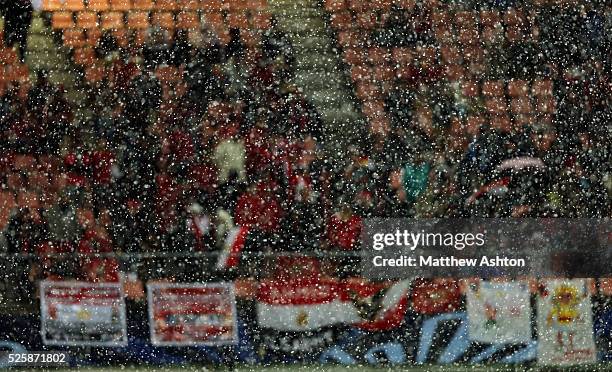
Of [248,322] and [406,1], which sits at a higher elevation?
[406,1]

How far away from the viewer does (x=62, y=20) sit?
1.29m

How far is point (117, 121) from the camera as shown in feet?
4.20

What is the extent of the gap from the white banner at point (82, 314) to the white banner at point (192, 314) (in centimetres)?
7

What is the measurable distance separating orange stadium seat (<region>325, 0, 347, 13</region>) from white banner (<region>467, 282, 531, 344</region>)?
24.2 inches

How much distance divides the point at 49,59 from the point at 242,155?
424 millimetres

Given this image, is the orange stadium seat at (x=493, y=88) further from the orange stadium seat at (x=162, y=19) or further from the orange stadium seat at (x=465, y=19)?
the orange stadium seat at (x=162, y=19)

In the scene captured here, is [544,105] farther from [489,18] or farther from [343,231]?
[343,231]

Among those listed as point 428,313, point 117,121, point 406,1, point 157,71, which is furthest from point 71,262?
point 406,1

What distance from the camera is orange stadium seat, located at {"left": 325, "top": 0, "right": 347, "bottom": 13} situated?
4.23 feet

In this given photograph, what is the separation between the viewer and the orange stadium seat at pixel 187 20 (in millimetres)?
1287

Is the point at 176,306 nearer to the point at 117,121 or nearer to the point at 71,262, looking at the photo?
the point at 71,262

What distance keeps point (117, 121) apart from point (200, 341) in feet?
1.55

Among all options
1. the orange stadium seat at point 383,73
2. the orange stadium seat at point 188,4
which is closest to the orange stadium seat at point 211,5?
the orange stadium seat at point 188,4

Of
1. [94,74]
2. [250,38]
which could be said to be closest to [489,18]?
[250,38]
